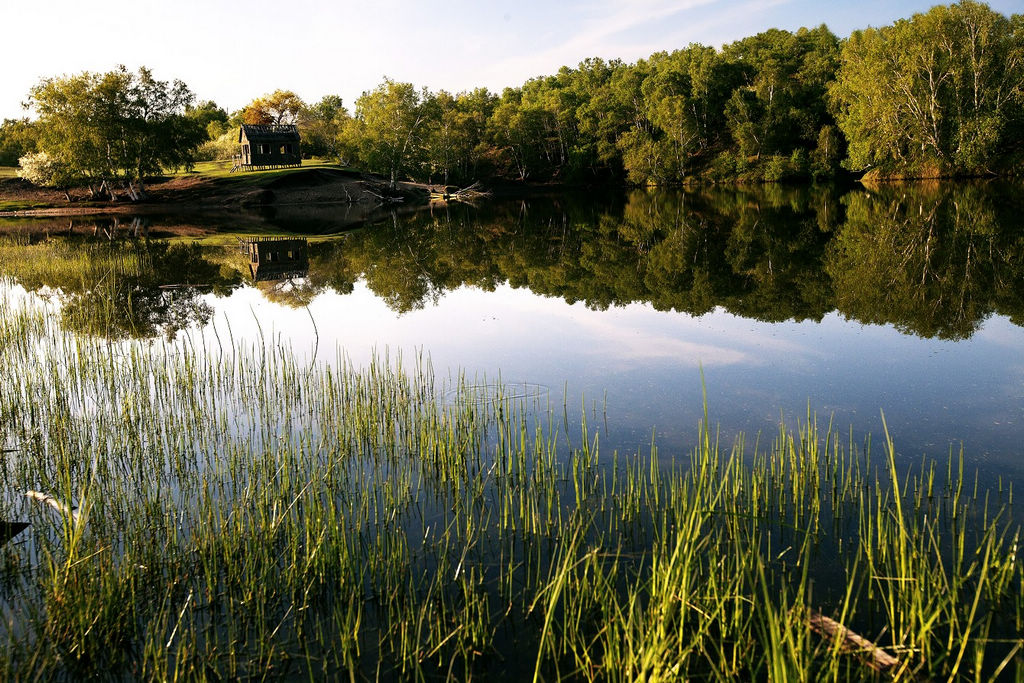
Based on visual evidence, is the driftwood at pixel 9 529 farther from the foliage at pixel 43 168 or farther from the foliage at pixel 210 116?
the foliage at pixel 210 116

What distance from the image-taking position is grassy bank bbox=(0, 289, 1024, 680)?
17.3ft

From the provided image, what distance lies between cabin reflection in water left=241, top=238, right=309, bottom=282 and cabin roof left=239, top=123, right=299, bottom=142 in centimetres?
4766

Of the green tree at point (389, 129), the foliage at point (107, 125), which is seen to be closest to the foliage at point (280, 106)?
the green tree at point (389, 129)

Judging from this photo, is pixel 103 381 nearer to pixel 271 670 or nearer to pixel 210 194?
pixel 271 670

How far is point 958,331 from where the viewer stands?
15.6m

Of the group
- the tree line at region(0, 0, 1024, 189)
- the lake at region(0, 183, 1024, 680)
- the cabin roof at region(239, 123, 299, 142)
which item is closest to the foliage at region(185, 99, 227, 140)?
the tree line at region(0, 0, 1024, 189)

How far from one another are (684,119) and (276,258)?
68049mm

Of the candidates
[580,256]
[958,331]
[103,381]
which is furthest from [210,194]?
[958,331]

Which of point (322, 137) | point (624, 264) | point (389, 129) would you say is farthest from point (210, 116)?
point (624, 264)

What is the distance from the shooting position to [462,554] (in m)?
6.63

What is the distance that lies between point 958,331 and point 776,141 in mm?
76934

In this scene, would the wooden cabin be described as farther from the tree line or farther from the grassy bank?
the grassy bank

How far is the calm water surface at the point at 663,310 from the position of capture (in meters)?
11.3

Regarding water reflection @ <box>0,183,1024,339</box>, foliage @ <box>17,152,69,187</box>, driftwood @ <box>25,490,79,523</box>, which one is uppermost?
foliage @ <box>17,152,69,187</box>
